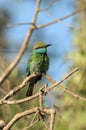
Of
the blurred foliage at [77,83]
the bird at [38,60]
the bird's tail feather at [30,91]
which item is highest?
the bird at [38,60]

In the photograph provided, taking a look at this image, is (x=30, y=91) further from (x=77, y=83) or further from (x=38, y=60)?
(x=77, y=83)

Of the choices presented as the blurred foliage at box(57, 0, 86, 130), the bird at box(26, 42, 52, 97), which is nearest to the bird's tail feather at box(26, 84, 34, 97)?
the bird at box(26, 42, 52, 97)

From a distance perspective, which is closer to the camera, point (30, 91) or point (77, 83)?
point (30, 91)

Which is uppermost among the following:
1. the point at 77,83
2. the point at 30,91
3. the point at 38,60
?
the point at 38,60

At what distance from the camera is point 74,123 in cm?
509

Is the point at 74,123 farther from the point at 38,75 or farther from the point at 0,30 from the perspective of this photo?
the point at 0,30

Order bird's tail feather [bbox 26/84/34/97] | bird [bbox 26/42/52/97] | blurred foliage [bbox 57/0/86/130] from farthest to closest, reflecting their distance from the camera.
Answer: blurred foliage [bbox 57/0/86/130]
bird [bbox 26/42/52/97]
bird's tail feather [bbox 26/84/34/97]

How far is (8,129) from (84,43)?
3.25m

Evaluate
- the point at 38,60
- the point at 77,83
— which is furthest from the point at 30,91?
the point at 77,83

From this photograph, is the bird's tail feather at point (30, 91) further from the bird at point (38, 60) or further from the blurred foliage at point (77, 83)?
the blurred foliage at point (77, 83)

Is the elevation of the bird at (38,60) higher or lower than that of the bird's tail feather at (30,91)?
higher

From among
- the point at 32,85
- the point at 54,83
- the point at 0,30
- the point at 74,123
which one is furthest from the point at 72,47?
the point at 0,30

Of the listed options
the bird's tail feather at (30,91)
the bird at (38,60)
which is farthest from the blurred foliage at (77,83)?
the bird's tail feather at (30,91)

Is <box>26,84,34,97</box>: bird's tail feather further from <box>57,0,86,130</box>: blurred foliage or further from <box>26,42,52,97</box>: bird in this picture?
<box>57,0,86,130</box>: blurred foliage
